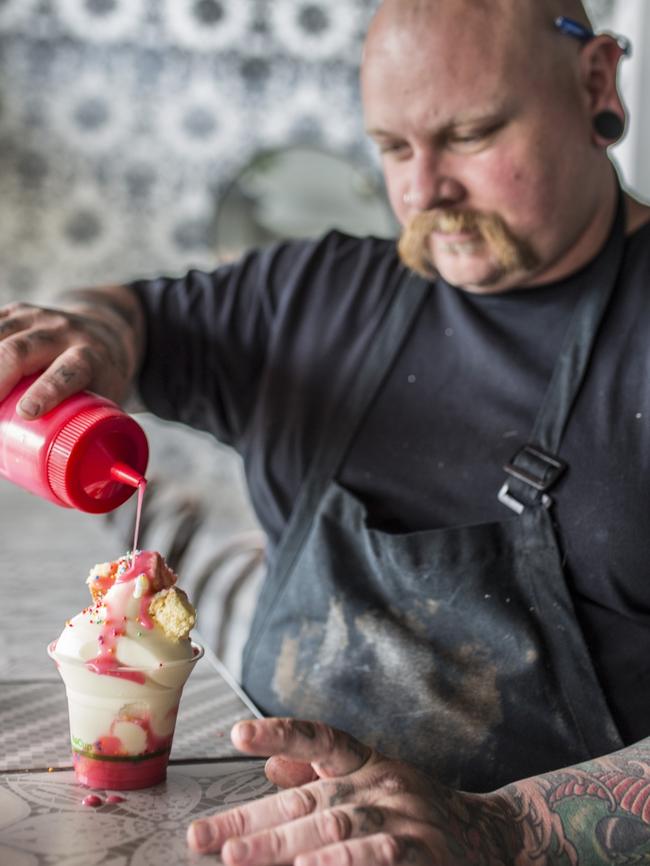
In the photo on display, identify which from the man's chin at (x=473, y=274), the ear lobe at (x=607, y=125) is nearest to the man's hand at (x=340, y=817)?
the man's chin at (x=473, y=274)

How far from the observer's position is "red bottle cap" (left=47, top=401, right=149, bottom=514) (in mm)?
1300

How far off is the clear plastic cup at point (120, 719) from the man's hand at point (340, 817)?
0.53 feet

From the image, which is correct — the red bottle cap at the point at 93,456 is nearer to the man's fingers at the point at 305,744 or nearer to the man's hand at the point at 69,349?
the man's hand at the point at 69,349

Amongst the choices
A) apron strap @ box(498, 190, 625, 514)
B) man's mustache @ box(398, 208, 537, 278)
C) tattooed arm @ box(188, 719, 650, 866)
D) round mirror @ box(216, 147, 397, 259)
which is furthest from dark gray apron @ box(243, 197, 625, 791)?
round mirror @ box(216, 147, 397, 259)

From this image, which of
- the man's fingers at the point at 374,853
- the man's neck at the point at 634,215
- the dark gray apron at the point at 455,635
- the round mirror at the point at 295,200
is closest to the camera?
the man's fingers at the point at 374,853

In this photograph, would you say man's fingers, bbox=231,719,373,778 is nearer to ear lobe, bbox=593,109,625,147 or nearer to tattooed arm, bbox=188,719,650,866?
tattooed arm, bbox=188,719,650,866

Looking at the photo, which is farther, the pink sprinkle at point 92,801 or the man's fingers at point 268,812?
the pink sprinkle at point 92,801

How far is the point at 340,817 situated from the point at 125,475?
0.48m

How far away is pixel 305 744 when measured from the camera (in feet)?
3.37

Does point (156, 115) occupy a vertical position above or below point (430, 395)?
below

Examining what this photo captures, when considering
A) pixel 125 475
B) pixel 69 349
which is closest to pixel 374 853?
pixel 125 475

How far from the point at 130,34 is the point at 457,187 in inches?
95.0

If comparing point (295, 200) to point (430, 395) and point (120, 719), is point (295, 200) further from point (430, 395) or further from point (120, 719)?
point (120, 719)

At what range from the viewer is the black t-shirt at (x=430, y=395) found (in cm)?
156
